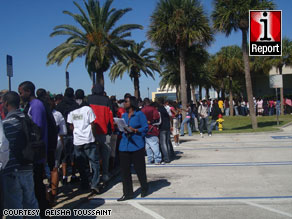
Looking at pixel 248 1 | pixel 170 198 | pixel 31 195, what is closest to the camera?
pixel 31 195

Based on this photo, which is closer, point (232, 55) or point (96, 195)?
point (96, 195)

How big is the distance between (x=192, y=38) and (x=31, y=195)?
14612mm

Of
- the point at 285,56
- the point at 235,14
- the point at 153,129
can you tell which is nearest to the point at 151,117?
the point at 153,129

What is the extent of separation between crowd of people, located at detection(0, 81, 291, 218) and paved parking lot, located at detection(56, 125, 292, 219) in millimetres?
400

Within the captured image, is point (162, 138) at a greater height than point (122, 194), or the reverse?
→ point (162, 138)

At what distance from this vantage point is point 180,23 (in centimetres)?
1709

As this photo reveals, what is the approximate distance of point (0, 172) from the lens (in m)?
3.59

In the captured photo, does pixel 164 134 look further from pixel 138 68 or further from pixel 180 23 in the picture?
pixel 138 68

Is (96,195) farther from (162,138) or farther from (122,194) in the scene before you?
(162,138)

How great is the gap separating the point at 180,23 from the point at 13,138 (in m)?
14.7

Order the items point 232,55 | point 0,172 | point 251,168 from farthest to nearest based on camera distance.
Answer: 1. point 232,55
2. point 251,168
3. point 0,172

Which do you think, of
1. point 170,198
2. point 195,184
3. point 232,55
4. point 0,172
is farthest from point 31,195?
point 232,55

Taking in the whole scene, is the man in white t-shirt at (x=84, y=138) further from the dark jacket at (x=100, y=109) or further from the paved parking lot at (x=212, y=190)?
the paved parking lot at (x=212, y=190)

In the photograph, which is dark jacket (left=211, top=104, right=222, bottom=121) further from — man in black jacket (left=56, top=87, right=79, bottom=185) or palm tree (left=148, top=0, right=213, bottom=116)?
man in black jacket (left=56, top=87, right=79, bottom=185)
